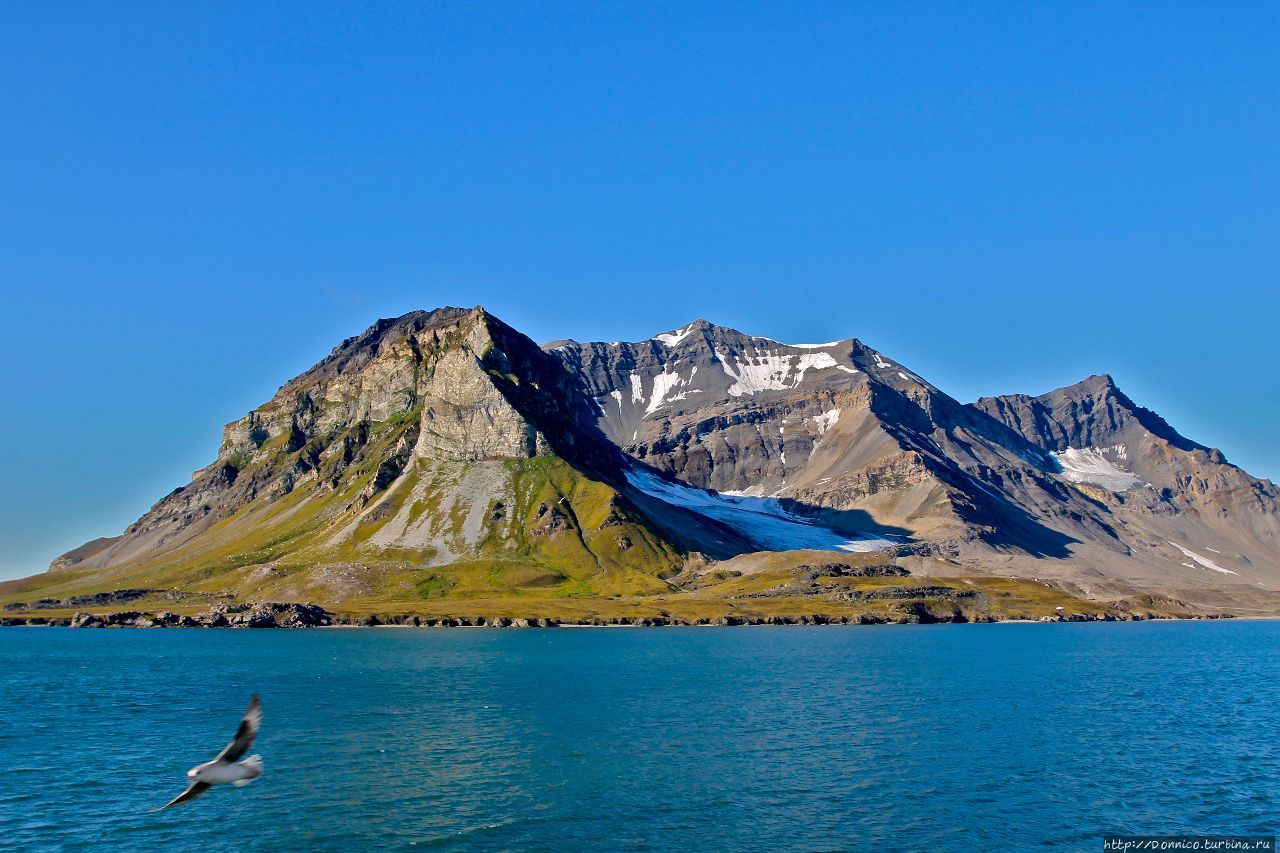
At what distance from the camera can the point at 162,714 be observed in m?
90.0

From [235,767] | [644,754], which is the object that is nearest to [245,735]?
[235,767]

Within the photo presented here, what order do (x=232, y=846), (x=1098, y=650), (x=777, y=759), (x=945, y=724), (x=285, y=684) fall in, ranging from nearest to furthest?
1. (x=232, y=846)
2. (x=777, y=759)
3. (x=945, y=724)
4. (x=285, y=684)
5. (x=1098, y=650)

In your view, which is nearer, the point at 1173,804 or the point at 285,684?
the point at 1173,804

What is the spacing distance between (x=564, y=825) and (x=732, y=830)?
27.4ft

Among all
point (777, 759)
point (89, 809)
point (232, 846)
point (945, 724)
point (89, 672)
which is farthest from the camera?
point (89, 672)

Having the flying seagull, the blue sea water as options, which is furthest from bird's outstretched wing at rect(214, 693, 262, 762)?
the blue sea water

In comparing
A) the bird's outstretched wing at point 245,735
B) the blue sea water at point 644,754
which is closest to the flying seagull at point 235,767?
the bird's outstretched wing at point 245,735

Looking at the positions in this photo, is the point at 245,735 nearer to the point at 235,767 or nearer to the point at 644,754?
the point at 235,767

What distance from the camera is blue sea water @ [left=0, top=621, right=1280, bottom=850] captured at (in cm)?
5272

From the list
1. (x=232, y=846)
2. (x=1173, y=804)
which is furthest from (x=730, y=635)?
(x=232, y=846)

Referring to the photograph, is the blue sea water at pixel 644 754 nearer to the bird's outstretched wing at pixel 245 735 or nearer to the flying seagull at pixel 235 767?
the flying seagull at pixel 235 767

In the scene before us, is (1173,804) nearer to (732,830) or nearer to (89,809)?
(732,830)

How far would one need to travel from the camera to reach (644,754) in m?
71.0

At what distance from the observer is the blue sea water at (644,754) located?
5272 centimetres
